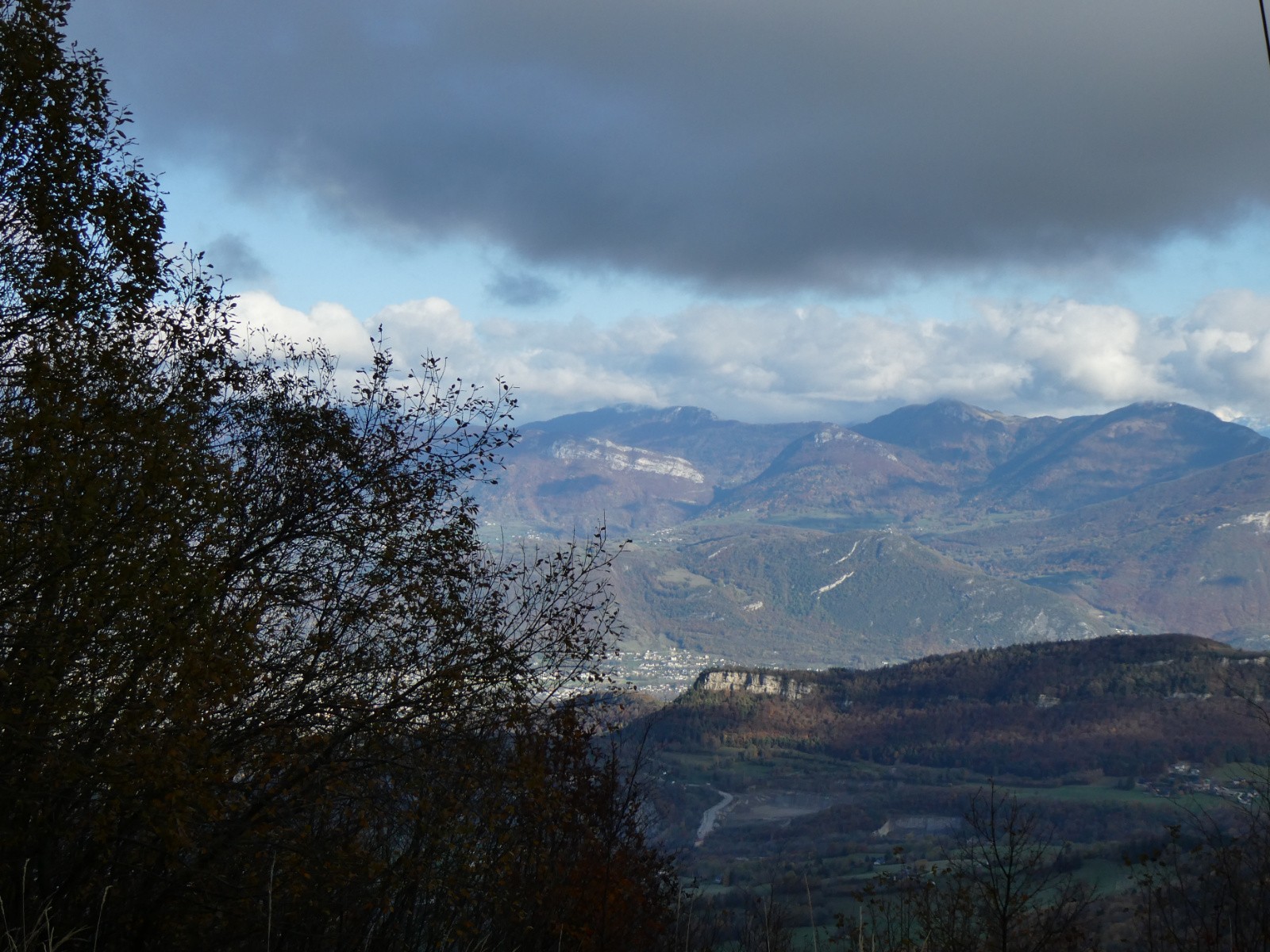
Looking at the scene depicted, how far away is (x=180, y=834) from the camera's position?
11.3 meters

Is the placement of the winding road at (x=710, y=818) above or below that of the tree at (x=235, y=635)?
below

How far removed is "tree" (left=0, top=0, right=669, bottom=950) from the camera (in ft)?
39.0

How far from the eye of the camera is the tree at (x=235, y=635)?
468 inches

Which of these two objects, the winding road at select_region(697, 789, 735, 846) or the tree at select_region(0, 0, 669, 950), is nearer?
the tree at select_region(0, 0, 669, 950)

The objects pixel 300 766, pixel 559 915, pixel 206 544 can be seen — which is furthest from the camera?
pixel 559 915

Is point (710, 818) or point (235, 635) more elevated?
point (235, 635)

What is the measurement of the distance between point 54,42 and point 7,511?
6356 mm

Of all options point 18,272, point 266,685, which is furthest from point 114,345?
point 266,685

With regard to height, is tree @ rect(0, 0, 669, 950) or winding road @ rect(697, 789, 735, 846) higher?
tree @ rect(0, 0, 669, 950)

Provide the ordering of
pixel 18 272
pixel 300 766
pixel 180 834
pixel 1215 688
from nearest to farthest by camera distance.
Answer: pixel 180 834 → pixel 18 272 → pixel 300 766 → pixel 1215 688

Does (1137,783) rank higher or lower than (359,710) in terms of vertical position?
lower

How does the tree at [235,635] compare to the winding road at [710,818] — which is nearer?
the tree at [235,635]

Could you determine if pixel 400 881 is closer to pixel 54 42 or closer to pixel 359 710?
pixel 359 710

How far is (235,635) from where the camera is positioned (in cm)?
1363
